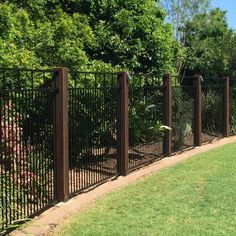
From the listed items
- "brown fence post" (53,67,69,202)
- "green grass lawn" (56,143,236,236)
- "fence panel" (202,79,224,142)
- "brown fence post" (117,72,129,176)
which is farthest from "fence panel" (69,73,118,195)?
"fence panel" (202,79,224,142)

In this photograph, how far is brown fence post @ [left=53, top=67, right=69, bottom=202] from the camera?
7.69 m

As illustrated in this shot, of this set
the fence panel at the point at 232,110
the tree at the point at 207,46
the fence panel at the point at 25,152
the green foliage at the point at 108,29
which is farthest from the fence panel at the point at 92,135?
the tree at the point at 207,46

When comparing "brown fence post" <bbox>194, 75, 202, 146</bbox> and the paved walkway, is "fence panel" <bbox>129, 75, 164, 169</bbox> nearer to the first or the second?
the paved walkway

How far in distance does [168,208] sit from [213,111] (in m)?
10.0

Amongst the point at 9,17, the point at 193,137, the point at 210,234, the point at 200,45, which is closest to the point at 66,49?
the point at 9,17

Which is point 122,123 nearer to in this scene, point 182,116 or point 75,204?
point 75,204

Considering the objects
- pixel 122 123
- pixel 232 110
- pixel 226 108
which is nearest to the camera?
pixel 122 123

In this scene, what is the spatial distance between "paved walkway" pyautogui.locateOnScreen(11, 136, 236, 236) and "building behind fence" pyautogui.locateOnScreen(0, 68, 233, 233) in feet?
0.38

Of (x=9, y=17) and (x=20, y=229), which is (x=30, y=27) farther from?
(x=20, y=229)

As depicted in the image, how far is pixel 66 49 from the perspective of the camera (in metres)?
11.5

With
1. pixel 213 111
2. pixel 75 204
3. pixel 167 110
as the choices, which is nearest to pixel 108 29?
pixel 167 110

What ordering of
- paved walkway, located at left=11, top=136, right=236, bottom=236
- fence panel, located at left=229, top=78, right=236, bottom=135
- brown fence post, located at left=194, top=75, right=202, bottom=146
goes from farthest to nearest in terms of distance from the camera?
fence panel, located at left=229, top=78, right=236, bottom=135 → brown fence post, located at left=194, top=75, right=202, bottom=146 → paved walkway, located at left=11, top=136, right=236, bottom=236

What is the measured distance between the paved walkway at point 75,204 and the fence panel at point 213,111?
4.60 metres

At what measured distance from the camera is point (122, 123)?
10164 mm
